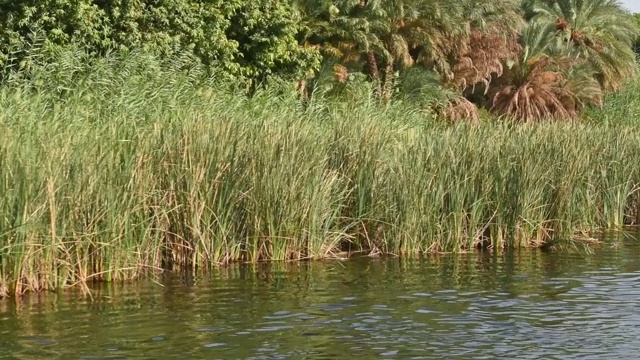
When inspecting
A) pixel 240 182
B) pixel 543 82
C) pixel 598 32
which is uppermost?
pixel 598 32

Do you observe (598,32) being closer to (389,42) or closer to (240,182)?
(389,42)

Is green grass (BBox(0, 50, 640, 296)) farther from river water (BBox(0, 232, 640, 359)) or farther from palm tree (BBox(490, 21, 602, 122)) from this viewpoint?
palm tree (BBox(490, 21, 602, 122))

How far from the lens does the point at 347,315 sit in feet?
38.7

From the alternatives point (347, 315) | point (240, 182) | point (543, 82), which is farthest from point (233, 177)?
point (543, 82)

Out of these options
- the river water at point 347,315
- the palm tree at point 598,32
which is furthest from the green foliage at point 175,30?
the palm tree at point 598,32

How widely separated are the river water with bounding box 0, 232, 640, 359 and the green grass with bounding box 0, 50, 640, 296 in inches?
17.1

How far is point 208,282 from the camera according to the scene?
13.6 m

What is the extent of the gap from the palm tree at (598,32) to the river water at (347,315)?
25432 mm

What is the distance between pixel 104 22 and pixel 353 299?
43.5 ft

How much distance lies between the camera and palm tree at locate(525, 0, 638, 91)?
3972 cm

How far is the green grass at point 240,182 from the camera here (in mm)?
12523

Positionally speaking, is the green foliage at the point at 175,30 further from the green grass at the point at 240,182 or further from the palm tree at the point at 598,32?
the palm tree at the point at 598,32

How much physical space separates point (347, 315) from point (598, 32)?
3032cm

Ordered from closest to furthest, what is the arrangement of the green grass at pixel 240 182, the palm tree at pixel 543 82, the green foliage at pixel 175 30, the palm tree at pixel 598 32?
the green grass at pixel 240 182 → the green foliage at pixel 175 30 → the palm tree at pixel 543 82 → the palm tree at pixel 598 32
